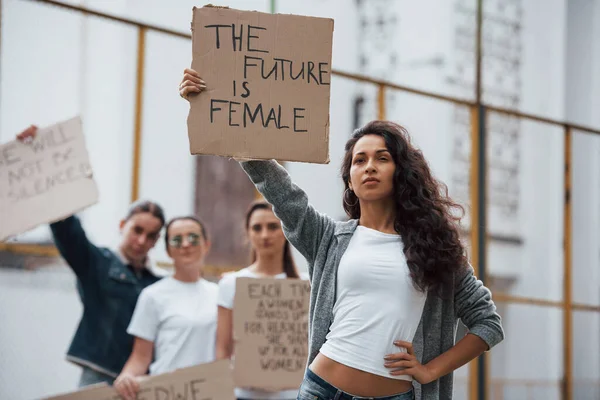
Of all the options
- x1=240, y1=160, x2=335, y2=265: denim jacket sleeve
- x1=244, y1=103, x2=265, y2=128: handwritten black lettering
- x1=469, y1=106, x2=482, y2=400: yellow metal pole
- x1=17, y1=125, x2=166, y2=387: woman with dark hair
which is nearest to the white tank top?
x1=240, y1=160, x2=335, y2=265: denim jacket sleeve

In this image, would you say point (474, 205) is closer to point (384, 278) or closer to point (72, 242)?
point (72, 242)

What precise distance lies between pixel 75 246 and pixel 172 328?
549 mm

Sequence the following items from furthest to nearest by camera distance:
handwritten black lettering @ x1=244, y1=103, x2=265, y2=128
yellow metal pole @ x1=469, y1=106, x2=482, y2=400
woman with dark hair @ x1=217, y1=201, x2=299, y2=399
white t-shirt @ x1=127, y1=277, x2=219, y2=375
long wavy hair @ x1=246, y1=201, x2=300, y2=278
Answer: yellow metal pole @ x1=469, y1=106, x2=482, y2=400, long wavy hair @ x1=246, y1=201, x2=300, y2=278, woman with dark hair @ x1=217, y1=201, x2=299, y2=399, white t-shirt @ x1=127, y1=277, x2=219, y2=375, handwritten black lettering @ x1=244, y1=103, x2=265, y2=128

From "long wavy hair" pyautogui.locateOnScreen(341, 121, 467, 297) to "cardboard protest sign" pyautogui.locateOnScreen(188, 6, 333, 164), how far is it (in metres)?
0.19

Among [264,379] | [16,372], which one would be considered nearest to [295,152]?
[264,379]

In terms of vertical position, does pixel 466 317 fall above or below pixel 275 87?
below

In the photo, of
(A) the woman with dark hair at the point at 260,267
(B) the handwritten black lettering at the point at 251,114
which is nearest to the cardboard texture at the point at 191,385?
(A) the woman with dark hair at the point at 260,267

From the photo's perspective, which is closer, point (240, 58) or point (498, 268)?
point (240, 58)

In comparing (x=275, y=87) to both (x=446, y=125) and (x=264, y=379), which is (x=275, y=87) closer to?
(x=264, y=379)

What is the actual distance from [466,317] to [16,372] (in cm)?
298

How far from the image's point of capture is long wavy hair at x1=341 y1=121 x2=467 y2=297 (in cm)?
290

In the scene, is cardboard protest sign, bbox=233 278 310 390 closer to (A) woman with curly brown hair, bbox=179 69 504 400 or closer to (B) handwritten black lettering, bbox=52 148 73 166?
(B) handwritten black lettering, bbox=52 148 73 166

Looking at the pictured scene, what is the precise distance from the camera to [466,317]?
3092 millimetres

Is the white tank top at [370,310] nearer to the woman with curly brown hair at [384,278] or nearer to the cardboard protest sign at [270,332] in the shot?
the woman with curly brown hair at [384,278]
